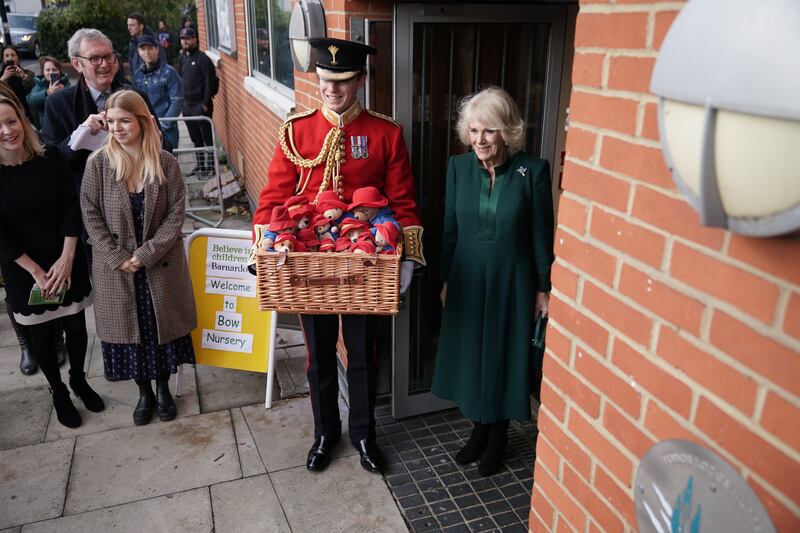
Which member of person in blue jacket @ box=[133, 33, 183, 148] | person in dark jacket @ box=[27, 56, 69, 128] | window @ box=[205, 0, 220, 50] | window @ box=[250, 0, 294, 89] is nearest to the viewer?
window @ box=[250, 0, 294, 89]

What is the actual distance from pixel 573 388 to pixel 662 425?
347mm

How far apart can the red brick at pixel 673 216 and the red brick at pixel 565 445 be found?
2.28 ft

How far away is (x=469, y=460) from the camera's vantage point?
3404 millimetres

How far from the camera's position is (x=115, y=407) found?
12.9 ft

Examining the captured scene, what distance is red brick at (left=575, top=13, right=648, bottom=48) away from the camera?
137cm

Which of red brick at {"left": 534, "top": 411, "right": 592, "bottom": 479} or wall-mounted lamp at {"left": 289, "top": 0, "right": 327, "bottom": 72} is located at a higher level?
wall-mounted lamp at {"left": 289, "top": 0, "right": 327, "bottom": 72}

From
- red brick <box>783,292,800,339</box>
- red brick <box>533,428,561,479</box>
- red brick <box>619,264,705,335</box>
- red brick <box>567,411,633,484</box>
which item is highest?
red brick <box>783,292,800,339</box>

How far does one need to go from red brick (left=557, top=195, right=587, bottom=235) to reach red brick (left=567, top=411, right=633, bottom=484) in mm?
502

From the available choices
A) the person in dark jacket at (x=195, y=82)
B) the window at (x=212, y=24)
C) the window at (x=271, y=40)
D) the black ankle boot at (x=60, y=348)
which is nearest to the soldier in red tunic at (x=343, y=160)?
the black ankle boot at (x=60, y=348)

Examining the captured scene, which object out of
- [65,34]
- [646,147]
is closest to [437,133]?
[646,147]

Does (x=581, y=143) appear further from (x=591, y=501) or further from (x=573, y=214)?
(x=591, y=501)

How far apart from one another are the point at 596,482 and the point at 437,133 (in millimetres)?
2209

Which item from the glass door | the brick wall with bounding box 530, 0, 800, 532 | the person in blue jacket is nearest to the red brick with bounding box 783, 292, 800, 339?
the brick wall with bounding box 530, 0, 800, 532

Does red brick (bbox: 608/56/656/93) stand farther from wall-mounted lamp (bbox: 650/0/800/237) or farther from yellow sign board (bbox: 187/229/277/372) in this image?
yellow sign board (bbox: 187/229/277/372)
